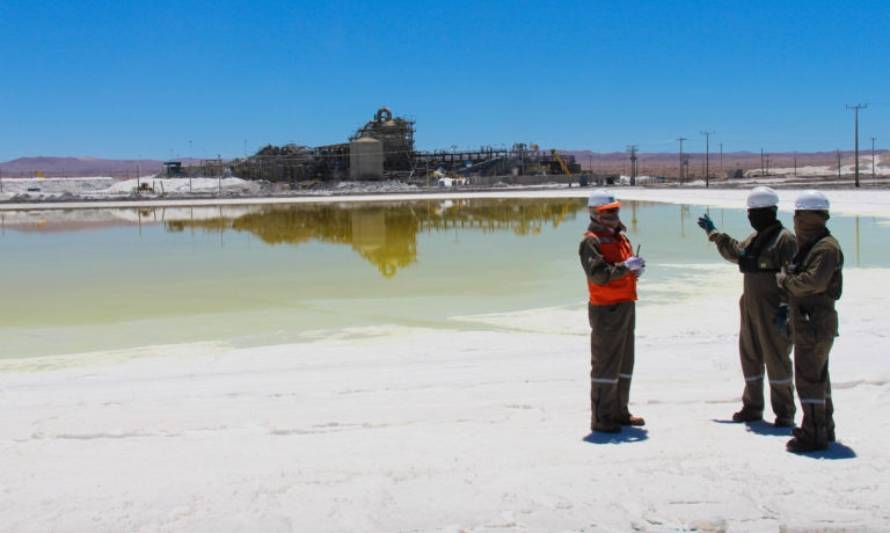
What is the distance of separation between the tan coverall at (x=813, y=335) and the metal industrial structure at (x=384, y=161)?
2893 inches

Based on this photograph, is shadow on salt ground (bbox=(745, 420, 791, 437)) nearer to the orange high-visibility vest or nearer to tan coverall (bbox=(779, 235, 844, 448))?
tan coverall (bbox=(779, 235, 844, 448))

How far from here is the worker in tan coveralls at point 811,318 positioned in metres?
4.21

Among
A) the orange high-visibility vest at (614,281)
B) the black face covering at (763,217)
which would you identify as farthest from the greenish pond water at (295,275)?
the black face covering at (763,217)

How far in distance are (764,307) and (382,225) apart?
24459 mm

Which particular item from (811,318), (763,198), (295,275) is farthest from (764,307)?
(295,275)

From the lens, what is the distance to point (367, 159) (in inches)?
3031

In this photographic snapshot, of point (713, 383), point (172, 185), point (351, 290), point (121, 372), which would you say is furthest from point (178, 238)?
point (172, 185)

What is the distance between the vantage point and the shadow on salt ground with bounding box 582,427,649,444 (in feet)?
15.1

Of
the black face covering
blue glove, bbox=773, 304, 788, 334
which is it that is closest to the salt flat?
blue glove, bbox=773, 304, 788, 334

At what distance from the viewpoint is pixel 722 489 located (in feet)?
12.8

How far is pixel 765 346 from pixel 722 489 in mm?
1121

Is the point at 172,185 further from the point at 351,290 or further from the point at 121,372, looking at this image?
the point at 121,372

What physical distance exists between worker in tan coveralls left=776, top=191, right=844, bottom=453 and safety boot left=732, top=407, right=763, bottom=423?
1.55 ft

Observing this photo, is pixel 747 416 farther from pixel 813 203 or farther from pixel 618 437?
pixel 813 203
